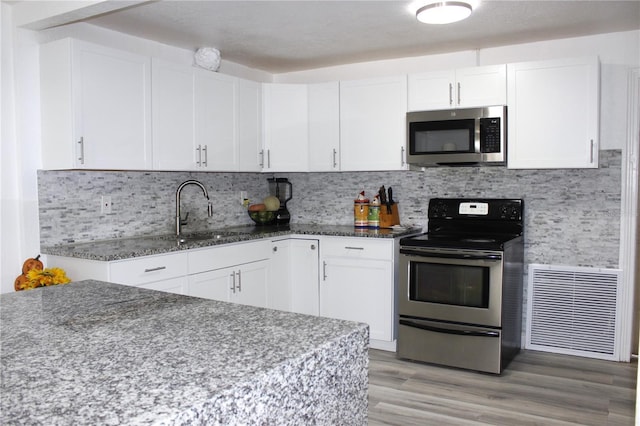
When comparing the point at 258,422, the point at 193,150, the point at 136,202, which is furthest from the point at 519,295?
the point at 258,422

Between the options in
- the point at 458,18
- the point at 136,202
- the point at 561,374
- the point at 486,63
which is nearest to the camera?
the point at 458,18

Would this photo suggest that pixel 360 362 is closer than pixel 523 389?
Yes

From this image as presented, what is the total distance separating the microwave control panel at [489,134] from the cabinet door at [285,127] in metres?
1.40

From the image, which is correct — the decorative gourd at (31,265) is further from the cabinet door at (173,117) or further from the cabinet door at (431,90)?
the cabinet door at (431,90)

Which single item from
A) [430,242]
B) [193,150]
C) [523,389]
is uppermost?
[193,150]

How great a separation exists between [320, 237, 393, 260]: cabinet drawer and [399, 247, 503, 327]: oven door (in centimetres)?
17

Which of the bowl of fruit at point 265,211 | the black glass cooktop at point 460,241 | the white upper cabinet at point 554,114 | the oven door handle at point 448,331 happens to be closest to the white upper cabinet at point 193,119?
the bowl of fruit at point 265,211

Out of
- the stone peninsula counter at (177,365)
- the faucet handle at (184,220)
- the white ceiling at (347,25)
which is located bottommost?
the stone peninsula counter at (177,365)

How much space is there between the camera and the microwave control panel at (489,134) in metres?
3.59

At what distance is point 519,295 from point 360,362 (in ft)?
10.0

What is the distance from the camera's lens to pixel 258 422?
805 millimetres

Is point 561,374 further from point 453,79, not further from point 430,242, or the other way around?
point 453,79

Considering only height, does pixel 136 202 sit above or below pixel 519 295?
above

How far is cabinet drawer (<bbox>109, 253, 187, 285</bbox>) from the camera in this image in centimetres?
285
